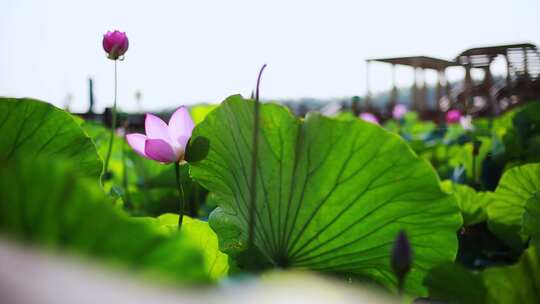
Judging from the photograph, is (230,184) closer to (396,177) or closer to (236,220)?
(236,220)

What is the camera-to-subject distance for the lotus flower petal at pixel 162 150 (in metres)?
0.76

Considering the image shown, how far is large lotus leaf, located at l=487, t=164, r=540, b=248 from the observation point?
1.04m

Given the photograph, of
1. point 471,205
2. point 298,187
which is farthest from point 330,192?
point 471,205

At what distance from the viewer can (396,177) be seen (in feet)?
2.29

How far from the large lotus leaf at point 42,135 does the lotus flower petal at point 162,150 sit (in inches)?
2.5

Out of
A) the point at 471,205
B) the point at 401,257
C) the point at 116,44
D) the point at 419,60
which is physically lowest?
the point at 471,205

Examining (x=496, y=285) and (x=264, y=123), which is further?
(x=264, y=123)

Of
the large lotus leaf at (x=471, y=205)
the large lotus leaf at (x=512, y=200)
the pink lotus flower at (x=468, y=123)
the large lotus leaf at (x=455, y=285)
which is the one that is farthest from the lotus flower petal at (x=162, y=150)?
the pink lotus flower at (x=468, y=123)

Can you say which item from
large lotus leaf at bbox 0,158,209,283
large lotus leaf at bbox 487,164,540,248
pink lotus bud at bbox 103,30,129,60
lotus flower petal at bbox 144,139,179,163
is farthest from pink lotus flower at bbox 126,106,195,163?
large lotus leaf at bbox 487,164,540,248

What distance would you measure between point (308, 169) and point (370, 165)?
0.07 meters

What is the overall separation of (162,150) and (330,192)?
0.21 metres

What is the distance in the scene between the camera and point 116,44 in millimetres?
1046

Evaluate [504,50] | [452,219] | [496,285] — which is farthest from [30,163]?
[504,50]

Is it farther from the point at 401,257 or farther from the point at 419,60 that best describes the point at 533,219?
the point at 419,60
